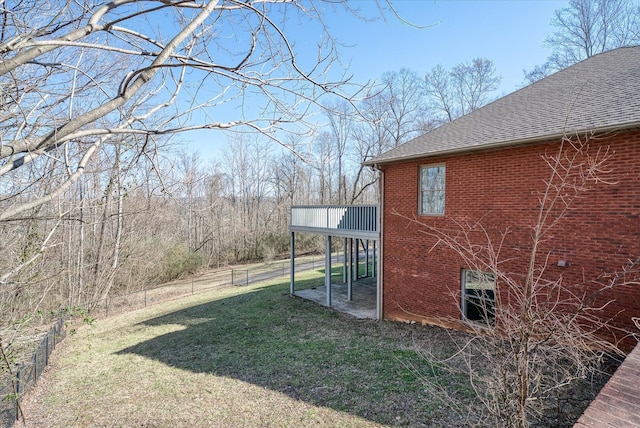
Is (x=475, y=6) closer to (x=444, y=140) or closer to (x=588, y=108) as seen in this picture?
(x=588, y=108)

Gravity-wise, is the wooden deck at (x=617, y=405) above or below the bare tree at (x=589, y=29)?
below

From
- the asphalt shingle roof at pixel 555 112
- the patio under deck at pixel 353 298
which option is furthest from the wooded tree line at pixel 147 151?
the patio under deck at pixel 353 298

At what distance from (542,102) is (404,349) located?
731 centimetres

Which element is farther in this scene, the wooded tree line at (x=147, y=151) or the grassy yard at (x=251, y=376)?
the grassy yard at (x=251, y=376)

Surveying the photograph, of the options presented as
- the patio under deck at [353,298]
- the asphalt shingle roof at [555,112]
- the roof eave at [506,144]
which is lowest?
the patio under deck at [353,298]

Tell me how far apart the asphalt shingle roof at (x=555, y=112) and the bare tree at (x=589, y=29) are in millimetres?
12978

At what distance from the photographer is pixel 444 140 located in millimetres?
9469

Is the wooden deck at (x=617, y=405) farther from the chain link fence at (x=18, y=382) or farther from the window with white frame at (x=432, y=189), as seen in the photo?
the chain link fence at (x=18, y=382)

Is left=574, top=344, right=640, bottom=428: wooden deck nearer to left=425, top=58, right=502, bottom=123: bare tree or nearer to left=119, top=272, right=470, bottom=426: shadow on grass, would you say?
left=119, top=272, right=470, bottom=426: shadow on grass

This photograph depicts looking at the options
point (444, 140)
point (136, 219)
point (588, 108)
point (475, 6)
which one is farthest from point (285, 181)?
point (475, 6)

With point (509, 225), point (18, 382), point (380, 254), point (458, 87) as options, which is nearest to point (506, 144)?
point (509, 225)

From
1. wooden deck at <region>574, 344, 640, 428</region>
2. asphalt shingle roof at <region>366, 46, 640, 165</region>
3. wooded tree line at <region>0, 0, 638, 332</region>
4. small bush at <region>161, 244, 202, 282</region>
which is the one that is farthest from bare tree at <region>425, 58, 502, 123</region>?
wooden deck at <region>574, 344, 640, 428</region>

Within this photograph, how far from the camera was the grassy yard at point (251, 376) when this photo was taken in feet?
19.1

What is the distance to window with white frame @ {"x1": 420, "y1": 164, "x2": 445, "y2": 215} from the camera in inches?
366
